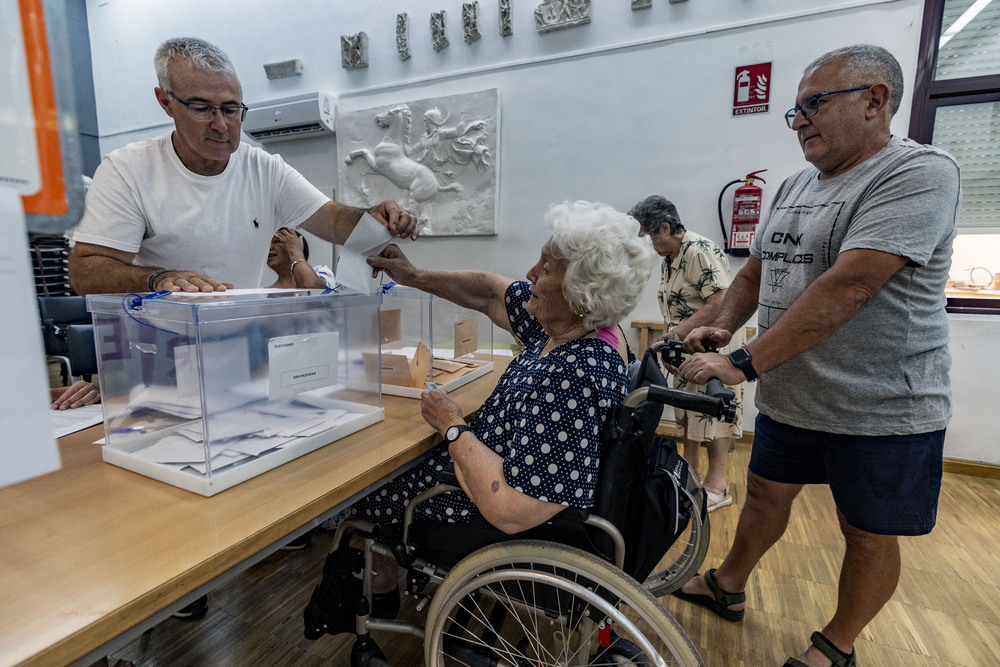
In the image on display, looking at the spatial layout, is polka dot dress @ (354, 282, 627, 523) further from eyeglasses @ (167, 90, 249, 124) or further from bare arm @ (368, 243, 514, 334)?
eyeglasses @ (167, 90, 249, 124)

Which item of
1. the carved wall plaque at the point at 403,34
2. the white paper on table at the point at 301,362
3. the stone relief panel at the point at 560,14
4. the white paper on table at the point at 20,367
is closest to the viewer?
the white paper on table at the point at 20,367

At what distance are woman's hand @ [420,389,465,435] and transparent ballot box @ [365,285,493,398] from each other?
1.11 ft

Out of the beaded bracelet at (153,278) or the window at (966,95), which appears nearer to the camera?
the beaded bracelet at (153,278)

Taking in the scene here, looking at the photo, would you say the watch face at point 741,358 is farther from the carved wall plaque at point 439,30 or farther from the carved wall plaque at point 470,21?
the carved wall plaque at point 439,30

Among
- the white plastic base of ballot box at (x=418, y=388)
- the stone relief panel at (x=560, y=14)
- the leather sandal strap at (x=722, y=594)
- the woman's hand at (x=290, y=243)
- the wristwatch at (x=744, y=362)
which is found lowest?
the leather sandal strap at (x=722, y=594)

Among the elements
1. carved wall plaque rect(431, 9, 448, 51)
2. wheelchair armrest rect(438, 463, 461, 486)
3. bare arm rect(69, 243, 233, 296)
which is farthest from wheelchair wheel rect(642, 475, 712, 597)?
carved wall plaque rect(431, 9, 448, 51)

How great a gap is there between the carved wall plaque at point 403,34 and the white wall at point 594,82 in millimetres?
56

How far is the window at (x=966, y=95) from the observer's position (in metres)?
2.64

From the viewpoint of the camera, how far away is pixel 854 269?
3.78ft

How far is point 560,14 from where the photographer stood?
332 cm

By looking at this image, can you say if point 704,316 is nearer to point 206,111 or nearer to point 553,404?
point 553,404

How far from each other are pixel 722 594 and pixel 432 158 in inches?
133

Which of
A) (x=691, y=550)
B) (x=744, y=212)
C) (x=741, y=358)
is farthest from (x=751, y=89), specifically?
(x=691, y=550)

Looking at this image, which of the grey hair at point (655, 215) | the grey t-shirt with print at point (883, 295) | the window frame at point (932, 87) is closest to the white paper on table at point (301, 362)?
the grey t-shirt with print at point (883, 295)
